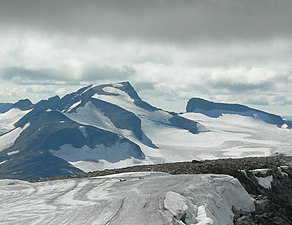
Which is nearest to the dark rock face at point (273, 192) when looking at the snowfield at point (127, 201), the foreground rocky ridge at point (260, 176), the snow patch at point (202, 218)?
the foreground rocky ridge at point (260, 176)

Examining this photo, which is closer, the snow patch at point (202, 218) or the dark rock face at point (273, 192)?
the snow patch at point (202, 218)

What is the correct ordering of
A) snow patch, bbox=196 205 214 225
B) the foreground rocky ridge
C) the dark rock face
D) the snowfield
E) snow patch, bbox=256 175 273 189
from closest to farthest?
snow patch, bbox=196 205 214 225
the snowfield
the dark rock face
the foreground rocky ridge
snow patch, bbox=256 175 273 189

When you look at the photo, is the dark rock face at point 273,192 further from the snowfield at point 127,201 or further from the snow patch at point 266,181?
the snowfield at point 127,201

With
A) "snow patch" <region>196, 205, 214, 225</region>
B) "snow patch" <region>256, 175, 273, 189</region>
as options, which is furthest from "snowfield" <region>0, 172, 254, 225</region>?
"snow patch" <region>256, 175, 273, 189</region>

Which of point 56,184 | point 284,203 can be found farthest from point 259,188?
point 56,184

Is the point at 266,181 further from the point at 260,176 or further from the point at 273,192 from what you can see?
the point at 273,192

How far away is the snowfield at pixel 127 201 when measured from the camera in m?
24.4

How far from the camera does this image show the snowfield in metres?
24.4

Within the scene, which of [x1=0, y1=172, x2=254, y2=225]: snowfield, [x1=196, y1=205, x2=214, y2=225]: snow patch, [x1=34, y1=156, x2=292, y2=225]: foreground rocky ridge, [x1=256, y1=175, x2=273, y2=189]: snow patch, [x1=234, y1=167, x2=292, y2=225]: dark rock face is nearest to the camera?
[x1=196, y1=205, x2=214, y2=225]: snow patch

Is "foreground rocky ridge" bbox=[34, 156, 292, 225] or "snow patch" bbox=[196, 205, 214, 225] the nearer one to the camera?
"snow patch" bbox=[196, 205, 214, 225]

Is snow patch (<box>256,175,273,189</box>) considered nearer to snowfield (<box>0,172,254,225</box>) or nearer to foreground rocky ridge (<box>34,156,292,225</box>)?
foreground rocky ridge (<box>34,156,292,225</box>)

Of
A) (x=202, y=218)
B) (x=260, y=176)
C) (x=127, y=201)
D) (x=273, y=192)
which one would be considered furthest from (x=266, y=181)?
(x=202, y=218)

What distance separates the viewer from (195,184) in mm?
32594

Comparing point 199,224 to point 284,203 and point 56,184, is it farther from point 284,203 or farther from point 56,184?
point 284,203
